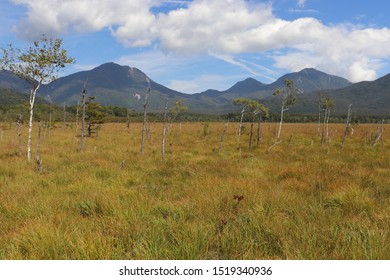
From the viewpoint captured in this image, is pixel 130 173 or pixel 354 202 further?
pixel 130 173

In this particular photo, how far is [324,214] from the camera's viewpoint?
559cm

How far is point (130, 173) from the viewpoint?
1098cm

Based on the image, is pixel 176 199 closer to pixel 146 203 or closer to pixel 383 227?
pixel 146 203

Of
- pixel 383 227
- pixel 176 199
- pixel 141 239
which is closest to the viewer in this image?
pixel 141 239

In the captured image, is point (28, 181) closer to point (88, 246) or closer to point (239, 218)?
point (88, 246)

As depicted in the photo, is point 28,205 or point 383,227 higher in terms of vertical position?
point 383,227

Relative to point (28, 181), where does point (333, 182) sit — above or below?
above

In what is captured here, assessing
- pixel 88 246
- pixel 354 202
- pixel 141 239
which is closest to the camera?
pixel 88 246

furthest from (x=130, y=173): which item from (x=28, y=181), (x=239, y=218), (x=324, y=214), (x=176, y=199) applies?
(x=324, y=214)
